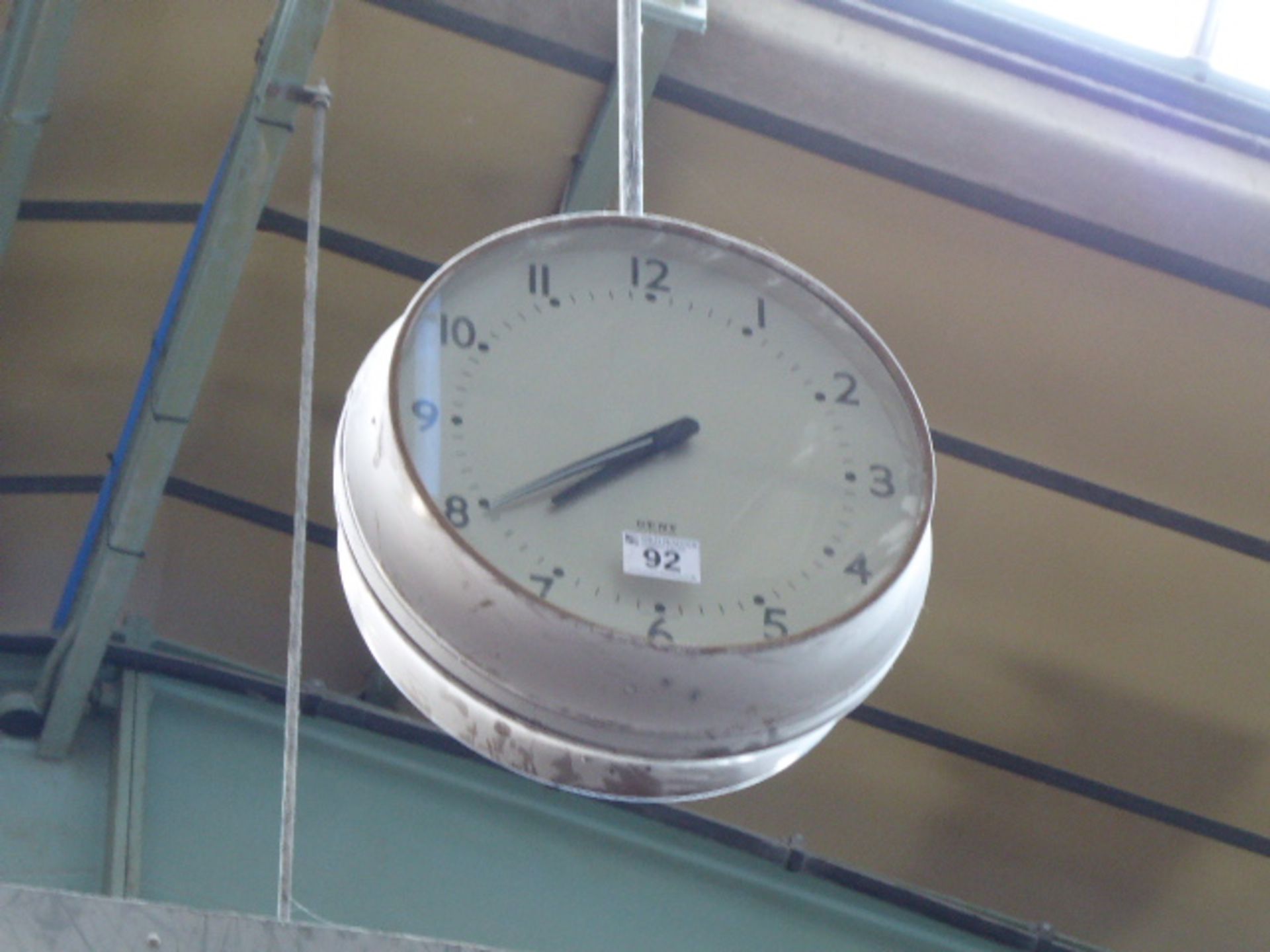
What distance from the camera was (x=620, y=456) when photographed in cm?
207

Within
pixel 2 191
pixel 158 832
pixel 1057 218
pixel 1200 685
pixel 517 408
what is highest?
pixel 1057 218

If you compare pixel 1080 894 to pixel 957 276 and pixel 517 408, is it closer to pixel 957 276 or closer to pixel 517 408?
pixel 957 276

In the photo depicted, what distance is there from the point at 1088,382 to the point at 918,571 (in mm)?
1508

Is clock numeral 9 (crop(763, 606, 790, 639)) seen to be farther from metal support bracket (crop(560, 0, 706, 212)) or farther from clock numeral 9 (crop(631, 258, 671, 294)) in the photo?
metal support bracket (crop(560, 0, 706, 212))

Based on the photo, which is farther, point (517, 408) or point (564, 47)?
point (564, 47)

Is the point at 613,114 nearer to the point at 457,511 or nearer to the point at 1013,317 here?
the point at 1013,317

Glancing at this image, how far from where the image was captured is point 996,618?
12.6 ft

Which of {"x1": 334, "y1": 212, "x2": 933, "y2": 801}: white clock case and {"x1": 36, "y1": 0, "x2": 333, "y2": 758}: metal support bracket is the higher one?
{"x1": 36, "y1": 0, "x2": 333, "y2": 758}: metal support bracket

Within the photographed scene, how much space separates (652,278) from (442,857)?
1.97 metres

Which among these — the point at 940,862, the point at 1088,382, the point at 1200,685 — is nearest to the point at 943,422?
the point at 1088,382

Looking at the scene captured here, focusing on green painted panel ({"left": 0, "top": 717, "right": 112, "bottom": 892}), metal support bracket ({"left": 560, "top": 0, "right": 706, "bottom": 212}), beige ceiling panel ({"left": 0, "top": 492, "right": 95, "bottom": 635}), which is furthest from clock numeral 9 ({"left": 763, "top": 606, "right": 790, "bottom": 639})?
beige ceiling panel ({"left": 0, "top": 492, "right": 95, "bottom": 635})

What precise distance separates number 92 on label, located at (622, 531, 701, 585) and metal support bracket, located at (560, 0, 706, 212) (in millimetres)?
1304

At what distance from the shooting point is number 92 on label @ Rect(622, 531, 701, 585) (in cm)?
200

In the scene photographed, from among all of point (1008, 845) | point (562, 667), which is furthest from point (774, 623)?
point (1008, 845)
